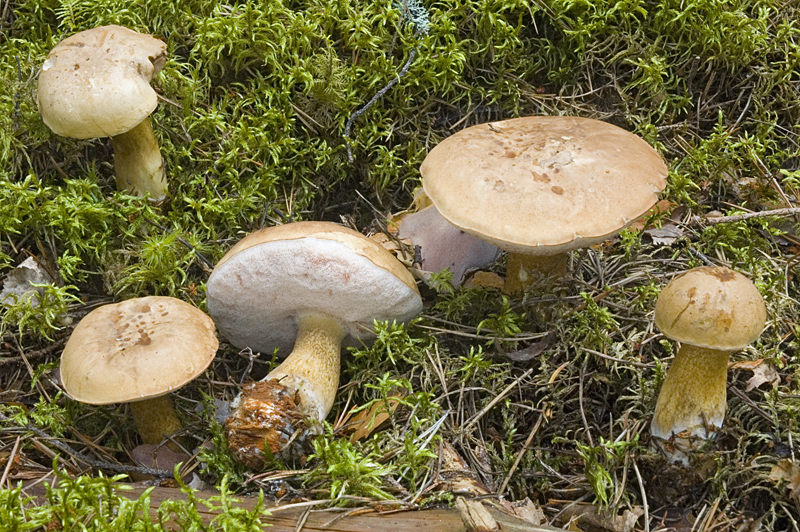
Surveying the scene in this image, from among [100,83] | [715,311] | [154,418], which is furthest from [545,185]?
[100,83]

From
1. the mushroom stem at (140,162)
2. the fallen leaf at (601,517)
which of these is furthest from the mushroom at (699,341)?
the mushroom stem at (140,162)

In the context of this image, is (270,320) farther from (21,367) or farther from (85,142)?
(85,142)

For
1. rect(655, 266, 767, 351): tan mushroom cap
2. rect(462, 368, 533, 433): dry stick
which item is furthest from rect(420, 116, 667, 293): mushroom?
rect(462, 368, 533, 433): dry stick

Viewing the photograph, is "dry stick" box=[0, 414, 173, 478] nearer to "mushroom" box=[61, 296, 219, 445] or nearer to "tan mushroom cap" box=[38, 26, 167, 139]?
"mushroom" box=[61, 296, 219, 445]

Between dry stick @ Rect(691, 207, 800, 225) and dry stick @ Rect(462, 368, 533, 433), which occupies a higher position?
dry stick @ Rect(691, 207, 800, 225)

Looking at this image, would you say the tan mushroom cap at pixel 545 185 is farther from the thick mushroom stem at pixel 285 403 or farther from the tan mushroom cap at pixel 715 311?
the thick mushroom stem at pixel 285 403

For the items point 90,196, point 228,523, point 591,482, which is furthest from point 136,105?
point 591,482
